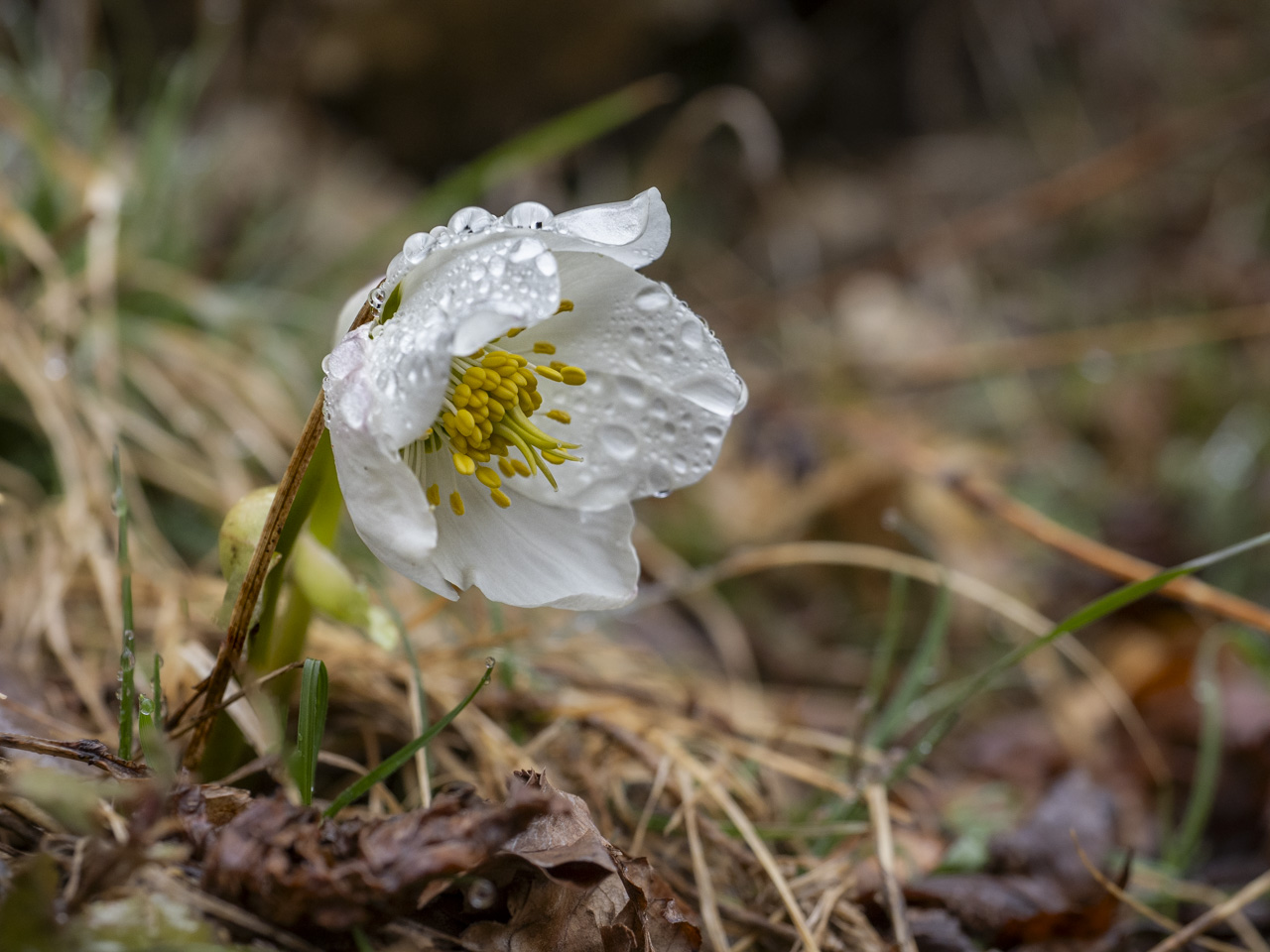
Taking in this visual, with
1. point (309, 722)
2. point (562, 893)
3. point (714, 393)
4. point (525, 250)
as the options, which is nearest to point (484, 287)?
point (525, 250)

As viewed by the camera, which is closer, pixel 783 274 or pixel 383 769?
pixel 383 769

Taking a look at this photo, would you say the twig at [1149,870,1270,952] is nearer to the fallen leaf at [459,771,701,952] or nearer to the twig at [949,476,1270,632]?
the twig at [949,476,1270,632]

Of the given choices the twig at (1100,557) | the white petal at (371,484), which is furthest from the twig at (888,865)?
the white petal at (371,484)

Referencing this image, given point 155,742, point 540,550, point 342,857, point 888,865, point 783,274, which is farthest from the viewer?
point 783,274

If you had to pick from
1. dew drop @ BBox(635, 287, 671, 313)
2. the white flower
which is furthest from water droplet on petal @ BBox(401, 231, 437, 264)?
dew drop @ BBox(635, 287, 671, 313)

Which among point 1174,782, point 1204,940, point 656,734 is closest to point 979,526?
point 1174,782

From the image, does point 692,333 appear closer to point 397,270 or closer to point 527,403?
point 527,403

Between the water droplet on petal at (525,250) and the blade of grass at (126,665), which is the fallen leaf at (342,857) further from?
the water droplet on petal at (525,250)

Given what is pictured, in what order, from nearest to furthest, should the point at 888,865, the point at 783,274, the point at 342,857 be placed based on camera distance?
the point at 342,857, the point at 888,865, the point at 783,274
